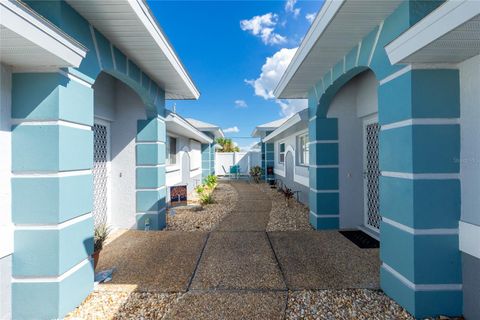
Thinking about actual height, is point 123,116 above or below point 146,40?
below

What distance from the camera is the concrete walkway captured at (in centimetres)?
264

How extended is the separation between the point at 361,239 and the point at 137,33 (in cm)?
557

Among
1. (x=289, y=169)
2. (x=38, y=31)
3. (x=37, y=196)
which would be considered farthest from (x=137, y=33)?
(x=289, y=169)

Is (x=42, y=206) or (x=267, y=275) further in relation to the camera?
(x=267, y=275)

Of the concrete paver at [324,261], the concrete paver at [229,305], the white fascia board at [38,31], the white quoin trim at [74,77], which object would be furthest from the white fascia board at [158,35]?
the concrete paver at [324,261]

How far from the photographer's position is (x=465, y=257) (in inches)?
93.5

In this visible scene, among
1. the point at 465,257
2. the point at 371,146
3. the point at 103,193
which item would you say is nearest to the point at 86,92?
the point at 103,193

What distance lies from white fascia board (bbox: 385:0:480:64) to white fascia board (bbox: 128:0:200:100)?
3064 millimetres

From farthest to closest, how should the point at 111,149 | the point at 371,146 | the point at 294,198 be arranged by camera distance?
1. the point at 294,198
2. the point at 111,149
3. the point at 371,146

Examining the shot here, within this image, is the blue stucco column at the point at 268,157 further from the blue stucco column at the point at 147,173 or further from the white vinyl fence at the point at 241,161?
the blue stucco column at the point at 147,173

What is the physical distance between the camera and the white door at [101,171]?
15.1 ft

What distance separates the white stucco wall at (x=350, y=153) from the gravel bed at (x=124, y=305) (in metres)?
4.18

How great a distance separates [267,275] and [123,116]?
4.71 metres

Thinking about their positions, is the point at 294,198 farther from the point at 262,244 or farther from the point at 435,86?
the point at 435,86
